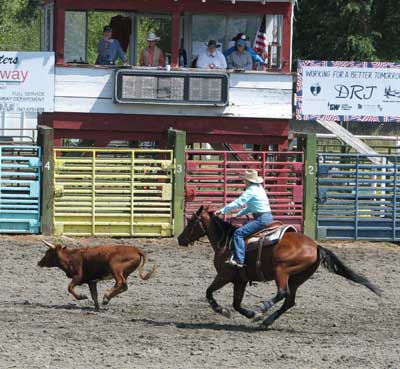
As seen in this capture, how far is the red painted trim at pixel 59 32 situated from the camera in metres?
19.4

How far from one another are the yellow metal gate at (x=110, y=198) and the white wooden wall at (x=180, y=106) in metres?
1.17

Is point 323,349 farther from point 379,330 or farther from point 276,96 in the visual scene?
point 276,96

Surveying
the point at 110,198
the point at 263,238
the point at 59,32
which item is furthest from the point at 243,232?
→ the point at 59,32

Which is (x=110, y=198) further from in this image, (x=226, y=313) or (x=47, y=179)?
(x=226, y=313)

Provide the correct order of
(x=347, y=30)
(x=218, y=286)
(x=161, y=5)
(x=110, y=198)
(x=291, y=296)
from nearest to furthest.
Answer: (x=291, y=296)
(x=218, y=286)
(x=110, y=198)
(x=161, y=5)
(x=347, y=30)

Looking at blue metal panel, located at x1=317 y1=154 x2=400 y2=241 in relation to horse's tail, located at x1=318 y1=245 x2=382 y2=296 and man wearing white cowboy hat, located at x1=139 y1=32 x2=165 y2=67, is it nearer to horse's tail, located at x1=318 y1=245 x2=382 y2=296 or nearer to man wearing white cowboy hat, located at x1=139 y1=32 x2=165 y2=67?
man wearing white cowboy hat, located at x1=139 y1=32 x2=165 y2=67

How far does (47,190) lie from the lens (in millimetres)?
18375

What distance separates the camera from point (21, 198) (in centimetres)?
1841

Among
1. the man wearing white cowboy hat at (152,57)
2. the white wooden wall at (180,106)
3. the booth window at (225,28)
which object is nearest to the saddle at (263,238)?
the white wooden wall at (180,106)

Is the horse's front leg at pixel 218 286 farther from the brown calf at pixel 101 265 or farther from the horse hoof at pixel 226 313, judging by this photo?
the brown calf at pixel 101 265

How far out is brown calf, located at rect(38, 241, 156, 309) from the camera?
11.8 m

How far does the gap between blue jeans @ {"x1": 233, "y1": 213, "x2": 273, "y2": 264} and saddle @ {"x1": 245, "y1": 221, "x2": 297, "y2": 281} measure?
0.05m

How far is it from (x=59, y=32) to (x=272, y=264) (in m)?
9.56

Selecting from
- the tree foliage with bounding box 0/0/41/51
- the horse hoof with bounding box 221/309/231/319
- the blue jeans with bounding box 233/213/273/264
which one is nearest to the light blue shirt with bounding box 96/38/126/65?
the blue jeans with bounding box 233/213/273/264
